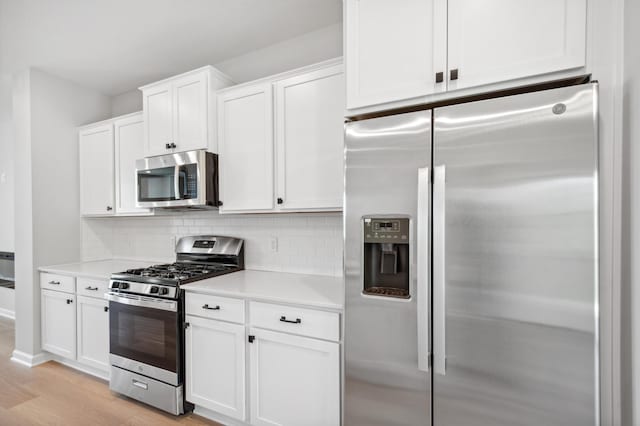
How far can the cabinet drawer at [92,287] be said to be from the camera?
8.83 ft

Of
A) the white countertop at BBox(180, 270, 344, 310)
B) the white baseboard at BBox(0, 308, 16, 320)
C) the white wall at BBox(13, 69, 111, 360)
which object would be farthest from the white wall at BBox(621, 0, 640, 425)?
the white baseboard at BBox(0, 308, 16, 320)

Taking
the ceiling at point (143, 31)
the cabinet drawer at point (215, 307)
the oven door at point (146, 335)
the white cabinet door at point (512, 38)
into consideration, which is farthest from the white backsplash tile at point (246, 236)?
the ceiling at point (143, 31)

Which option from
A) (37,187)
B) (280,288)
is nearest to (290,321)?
(280,288)

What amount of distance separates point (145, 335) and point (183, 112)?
1753 mm

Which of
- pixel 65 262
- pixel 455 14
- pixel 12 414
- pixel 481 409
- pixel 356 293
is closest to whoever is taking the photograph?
pixel 481 409

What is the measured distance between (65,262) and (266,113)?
2.75 m

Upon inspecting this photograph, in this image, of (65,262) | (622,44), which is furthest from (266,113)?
(65,262)

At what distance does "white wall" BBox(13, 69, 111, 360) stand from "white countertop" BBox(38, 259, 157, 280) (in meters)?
0.18

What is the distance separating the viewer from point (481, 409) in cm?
128

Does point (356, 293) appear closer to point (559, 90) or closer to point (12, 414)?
point (559, 90)

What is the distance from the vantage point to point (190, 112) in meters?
2.58

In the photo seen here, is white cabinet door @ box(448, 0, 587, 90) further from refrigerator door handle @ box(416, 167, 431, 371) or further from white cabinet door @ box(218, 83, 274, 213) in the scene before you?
white cabinet door @ box(218, 83, 274, 213)

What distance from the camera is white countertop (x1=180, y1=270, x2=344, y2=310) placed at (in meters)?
1.81

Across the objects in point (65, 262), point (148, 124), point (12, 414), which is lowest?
point (12, 414)
